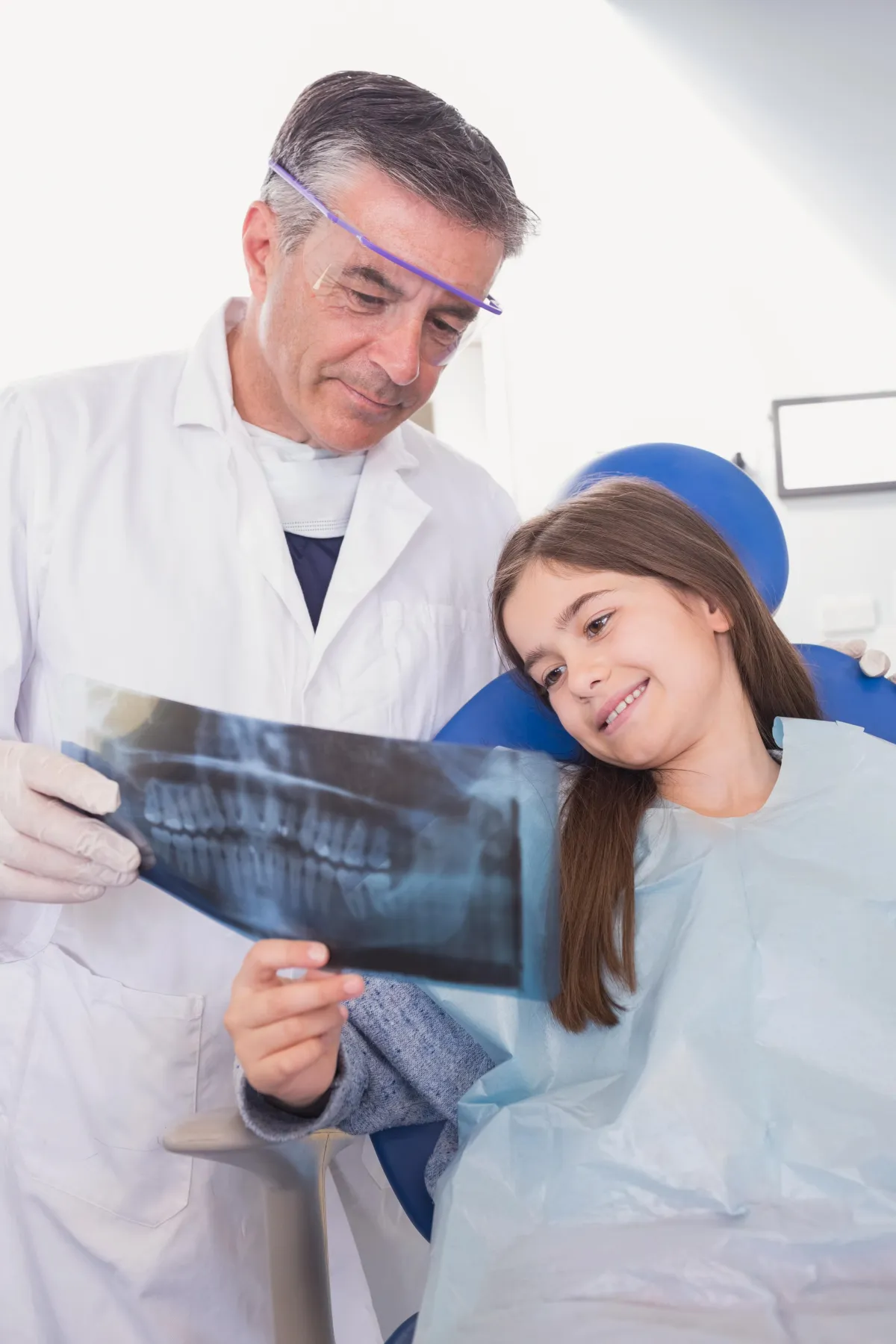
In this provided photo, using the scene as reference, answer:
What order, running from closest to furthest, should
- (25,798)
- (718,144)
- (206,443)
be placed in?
(25,798)
(206,443)
(718,144)

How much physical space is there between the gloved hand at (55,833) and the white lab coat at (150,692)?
0.66 ft

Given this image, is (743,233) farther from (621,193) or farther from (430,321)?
(430,321)

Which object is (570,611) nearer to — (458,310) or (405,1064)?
(458,310)

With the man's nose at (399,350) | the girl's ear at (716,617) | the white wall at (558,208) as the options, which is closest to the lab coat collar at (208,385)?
the man's nose at (399,350)

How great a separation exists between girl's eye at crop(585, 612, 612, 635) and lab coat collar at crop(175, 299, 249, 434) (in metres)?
0.47

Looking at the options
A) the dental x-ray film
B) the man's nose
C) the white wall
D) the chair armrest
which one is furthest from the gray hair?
the white wall

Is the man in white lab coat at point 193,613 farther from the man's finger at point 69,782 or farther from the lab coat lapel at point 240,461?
the man's finger at point 69,782

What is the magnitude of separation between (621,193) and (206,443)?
191cm

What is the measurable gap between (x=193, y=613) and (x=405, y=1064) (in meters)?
0.51

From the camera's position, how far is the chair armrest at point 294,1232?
38.4 inches

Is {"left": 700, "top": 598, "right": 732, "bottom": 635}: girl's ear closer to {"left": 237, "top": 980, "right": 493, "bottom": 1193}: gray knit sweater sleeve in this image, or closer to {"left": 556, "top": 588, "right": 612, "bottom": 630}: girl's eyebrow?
{"left": 556, "top": 588, "right": 612, "bottom": 630}: girl's eyebrow

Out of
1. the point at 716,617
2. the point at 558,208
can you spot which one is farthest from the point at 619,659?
the point at 558,208

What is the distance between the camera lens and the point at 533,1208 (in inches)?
38.8

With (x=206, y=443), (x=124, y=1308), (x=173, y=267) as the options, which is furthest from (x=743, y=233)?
(x=124, y=1308)
